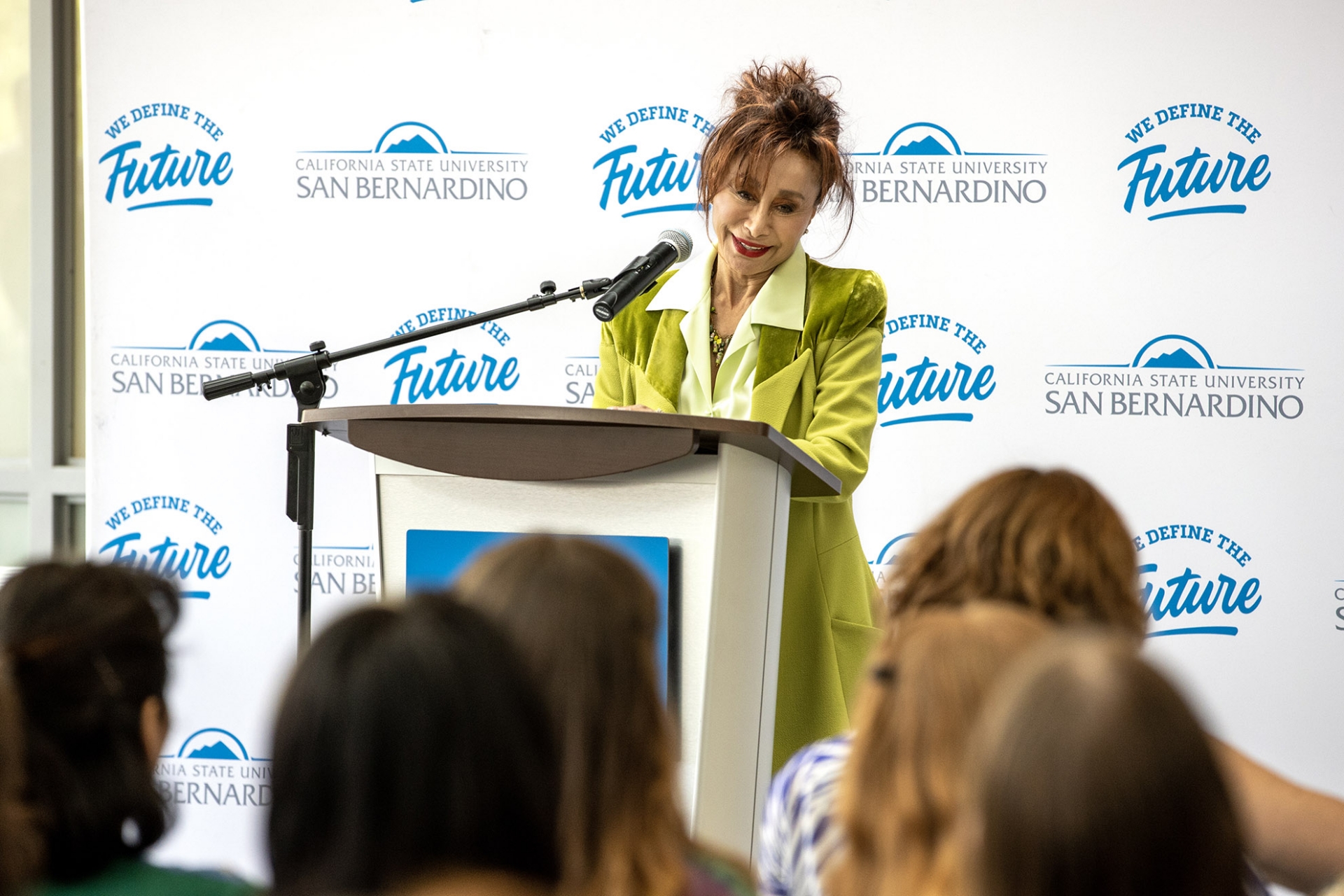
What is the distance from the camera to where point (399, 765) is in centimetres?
76

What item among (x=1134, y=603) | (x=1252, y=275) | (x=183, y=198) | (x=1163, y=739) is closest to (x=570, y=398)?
(x=183, y=198)

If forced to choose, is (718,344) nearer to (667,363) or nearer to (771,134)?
(667,363)

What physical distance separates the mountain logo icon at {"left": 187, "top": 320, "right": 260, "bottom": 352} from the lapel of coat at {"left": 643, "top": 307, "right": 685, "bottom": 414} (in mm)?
1826

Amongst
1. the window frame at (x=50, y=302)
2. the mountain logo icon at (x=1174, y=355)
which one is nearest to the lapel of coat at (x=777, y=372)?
the mountain logo icon at (x=1174, y=355)

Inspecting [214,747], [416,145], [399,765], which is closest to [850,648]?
[399,765]

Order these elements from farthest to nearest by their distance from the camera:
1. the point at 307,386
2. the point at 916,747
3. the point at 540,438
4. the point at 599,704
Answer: the point at 307,386 → the point at 540,438 → the point at 599,704 → the point at 916,747

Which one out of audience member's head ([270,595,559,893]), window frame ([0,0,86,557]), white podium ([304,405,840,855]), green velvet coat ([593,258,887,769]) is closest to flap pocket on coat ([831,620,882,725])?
green velvet coat ([593,258,887,769])

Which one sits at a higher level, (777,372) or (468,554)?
(777,372)

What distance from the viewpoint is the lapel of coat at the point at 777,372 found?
2061 millimetres

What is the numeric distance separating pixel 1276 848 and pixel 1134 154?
257 cm

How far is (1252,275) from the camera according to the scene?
3.33 metres

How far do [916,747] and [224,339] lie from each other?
315 centimetres

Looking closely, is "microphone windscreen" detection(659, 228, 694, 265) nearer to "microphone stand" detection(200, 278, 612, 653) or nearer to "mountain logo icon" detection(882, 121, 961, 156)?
"microphone stand" detection(200, 278, 612, 653)

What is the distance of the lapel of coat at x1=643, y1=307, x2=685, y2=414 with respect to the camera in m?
2.13
